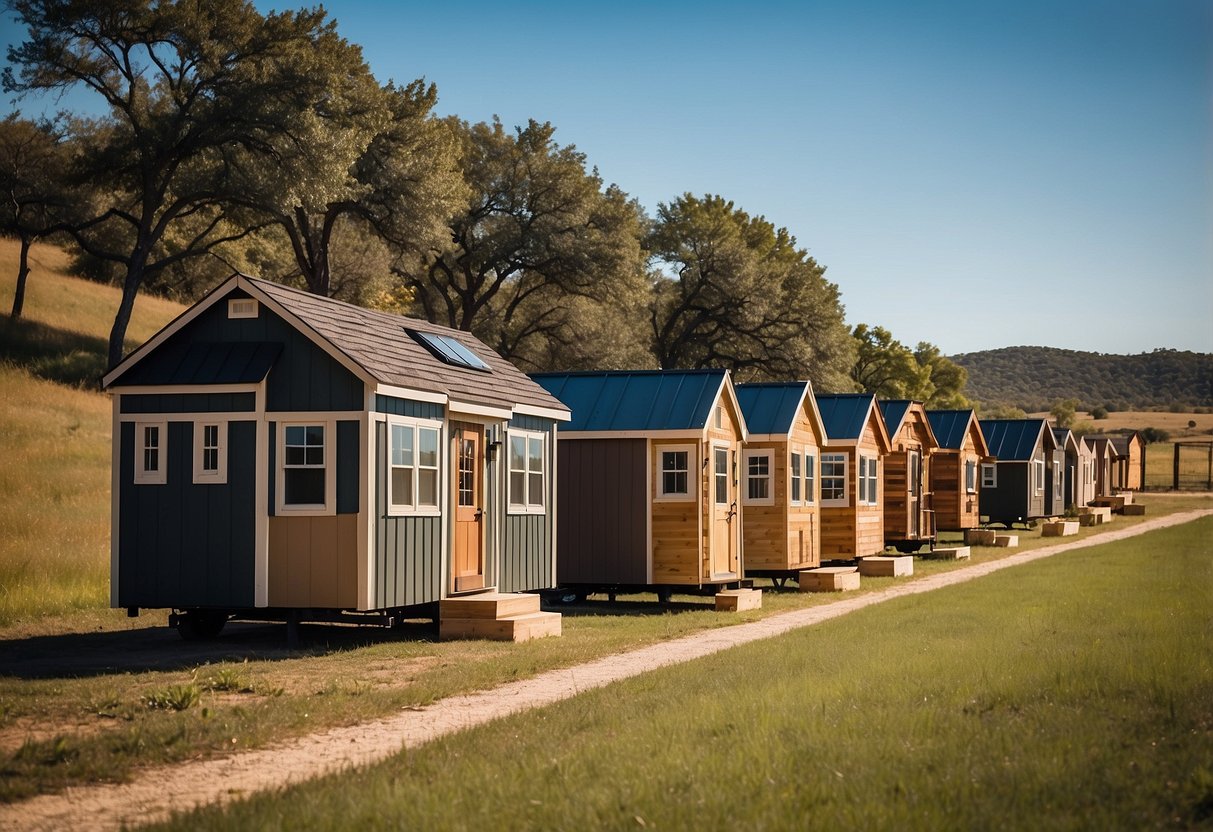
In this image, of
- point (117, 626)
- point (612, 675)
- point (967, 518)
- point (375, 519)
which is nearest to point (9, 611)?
point (117, 626)

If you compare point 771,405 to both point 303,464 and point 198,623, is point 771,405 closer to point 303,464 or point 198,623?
point 303,464

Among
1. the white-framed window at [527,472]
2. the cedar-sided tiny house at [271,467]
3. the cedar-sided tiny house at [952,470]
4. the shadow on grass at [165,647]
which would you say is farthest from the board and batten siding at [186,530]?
the cedar-sided tiny house at [952,470]

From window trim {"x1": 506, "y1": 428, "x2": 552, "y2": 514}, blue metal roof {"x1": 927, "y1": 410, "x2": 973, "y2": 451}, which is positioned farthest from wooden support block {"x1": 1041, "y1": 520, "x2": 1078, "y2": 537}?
window trim {"x1": 506, "y1": 428, "x2": 552, "y2": 514}

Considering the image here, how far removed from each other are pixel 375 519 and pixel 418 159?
29.6 meters

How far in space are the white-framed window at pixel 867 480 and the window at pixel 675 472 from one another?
32.0 feet

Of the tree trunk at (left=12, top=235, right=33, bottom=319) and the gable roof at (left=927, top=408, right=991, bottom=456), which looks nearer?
the gable roof at (left=927, top=408, right=991, bottom=456)

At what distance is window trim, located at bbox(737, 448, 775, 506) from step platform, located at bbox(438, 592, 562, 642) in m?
10.2

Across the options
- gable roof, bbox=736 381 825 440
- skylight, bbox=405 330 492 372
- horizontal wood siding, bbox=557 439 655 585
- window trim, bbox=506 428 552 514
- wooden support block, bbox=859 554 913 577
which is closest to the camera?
skylight, bbox=405 330 492 372

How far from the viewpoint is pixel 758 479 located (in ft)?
94.3

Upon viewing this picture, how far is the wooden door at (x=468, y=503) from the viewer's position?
66.0 ft

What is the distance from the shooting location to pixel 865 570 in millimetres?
32562

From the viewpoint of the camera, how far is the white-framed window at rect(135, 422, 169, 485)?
18328 mm

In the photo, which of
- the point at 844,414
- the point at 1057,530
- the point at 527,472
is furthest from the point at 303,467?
the point at 1057,530

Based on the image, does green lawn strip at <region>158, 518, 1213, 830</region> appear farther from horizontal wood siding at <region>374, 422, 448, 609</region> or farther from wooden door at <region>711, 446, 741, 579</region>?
wooden door at <region>711, 446, 741, 579</region>
